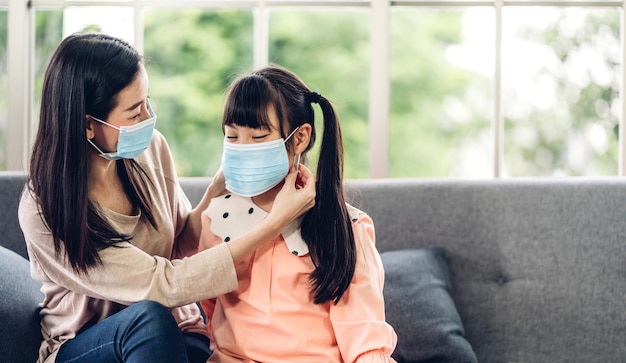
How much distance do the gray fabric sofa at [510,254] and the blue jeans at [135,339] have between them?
0.57m

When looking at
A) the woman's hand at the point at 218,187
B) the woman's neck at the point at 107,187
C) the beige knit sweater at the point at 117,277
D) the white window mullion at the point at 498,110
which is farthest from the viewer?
the white window mullion at the point at 498,110

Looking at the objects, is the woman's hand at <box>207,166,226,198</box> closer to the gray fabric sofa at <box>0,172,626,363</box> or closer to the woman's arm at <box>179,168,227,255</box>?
the woman's arm at <box>179,168,227,255</box>

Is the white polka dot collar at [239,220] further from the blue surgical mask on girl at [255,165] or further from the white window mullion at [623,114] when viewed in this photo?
the white window mullion at [623,114]

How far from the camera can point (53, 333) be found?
1724 millimetres

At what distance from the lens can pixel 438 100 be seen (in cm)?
630

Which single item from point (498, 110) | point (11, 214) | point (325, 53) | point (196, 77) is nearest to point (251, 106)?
point (11, 214)

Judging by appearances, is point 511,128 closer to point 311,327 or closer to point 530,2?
point 530,2

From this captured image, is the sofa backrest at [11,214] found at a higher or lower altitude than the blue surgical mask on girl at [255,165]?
lower

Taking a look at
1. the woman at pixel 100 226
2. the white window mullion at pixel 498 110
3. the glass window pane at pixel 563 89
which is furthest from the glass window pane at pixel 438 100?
the woman at pixel 100 226

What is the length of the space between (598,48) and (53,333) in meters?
2.31

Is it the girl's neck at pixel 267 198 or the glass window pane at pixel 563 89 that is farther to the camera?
the glass window pane at pixel 563 89

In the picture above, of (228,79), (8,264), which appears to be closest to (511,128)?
(228,79)

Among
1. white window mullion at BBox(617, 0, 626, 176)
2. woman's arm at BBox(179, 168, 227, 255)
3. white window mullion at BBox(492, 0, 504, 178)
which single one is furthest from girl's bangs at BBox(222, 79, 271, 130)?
white window mullion at BBox(617, 0, 626, 176)

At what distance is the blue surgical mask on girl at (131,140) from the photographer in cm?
164
